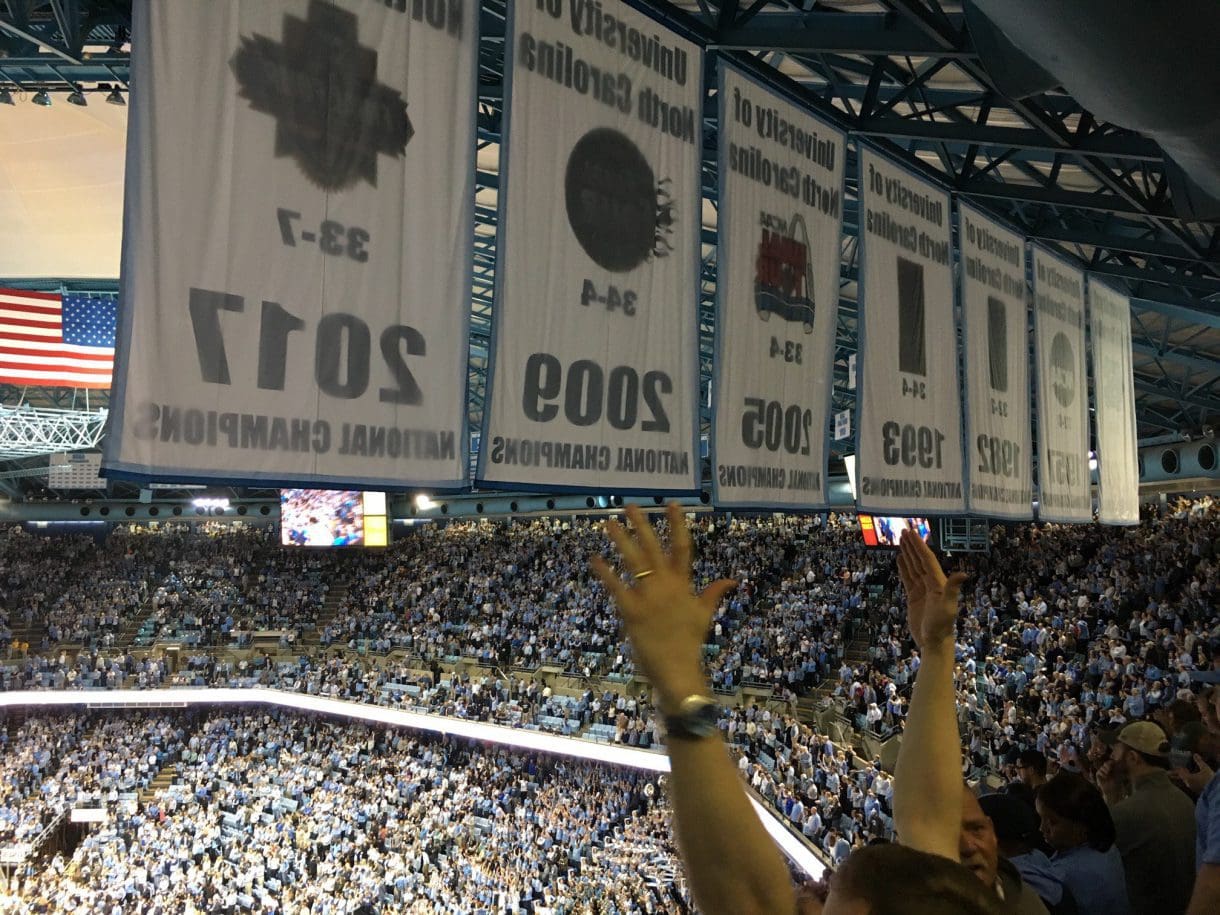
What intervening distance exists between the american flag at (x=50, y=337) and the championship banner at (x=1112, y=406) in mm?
13120

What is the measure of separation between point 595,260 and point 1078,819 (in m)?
3.66

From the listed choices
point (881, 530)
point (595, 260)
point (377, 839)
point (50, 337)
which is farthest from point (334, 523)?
point (595, 260)

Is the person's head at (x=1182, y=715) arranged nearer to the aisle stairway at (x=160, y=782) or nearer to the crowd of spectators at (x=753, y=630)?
the crowd of spectators at (x=753, y=630)

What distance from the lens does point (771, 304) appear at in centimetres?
670

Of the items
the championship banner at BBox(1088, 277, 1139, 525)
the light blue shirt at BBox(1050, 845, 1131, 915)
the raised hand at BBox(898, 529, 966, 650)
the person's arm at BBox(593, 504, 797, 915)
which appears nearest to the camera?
the person's arm at BBox(593, 504, 797, 915)

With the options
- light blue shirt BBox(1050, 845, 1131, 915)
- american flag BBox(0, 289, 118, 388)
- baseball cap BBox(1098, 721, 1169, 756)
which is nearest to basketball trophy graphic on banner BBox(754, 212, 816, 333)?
baseball cap BBox(1098, 721, 1169, 756)

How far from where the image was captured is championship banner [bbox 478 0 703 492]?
203 inches

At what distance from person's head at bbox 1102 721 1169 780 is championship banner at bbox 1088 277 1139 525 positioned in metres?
7.40

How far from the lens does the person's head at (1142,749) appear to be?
152 inches

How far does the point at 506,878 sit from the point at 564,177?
15347mm

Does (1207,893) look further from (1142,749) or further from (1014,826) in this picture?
(1142,749)

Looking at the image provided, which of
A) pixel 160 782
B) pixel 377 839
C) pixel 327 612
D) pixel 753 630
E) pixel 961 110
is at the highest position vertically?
pixel 961 110

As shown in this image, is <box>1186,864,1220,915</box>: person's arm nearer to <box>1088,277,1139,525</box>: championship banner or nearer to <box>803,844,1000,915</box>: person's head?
<box>803,844,1000,915</box>: person's head

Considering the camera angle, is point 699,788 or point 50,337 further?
point 50,337
